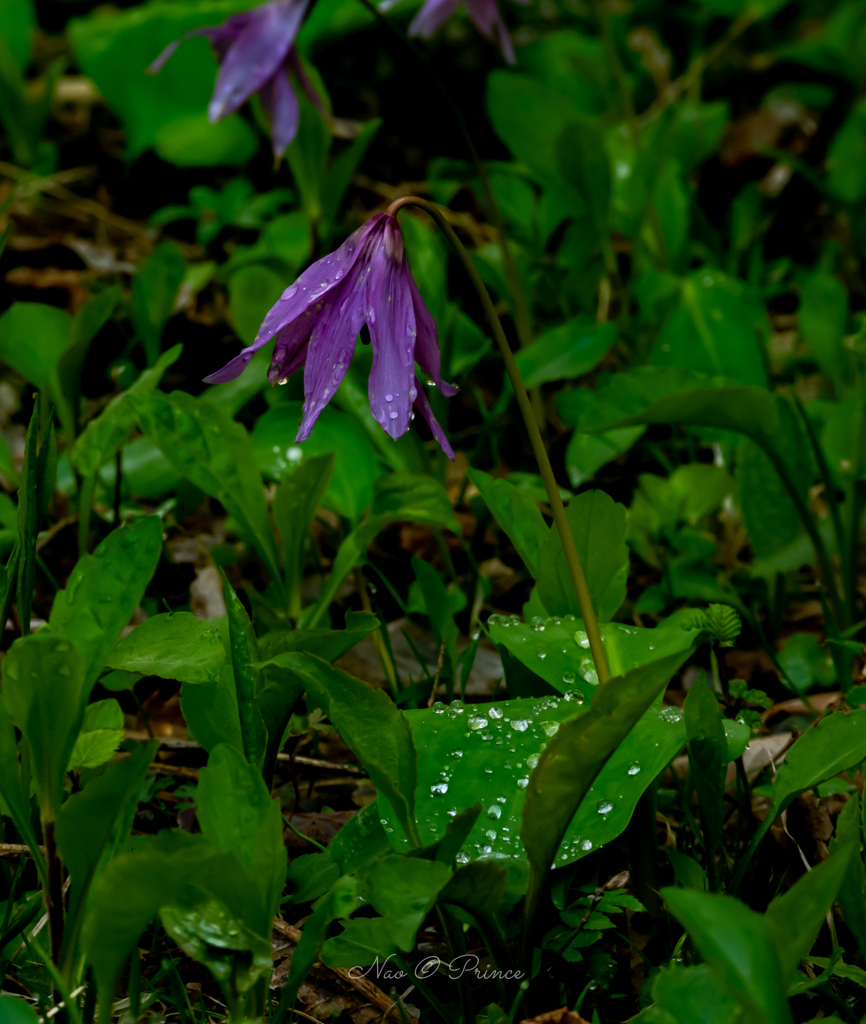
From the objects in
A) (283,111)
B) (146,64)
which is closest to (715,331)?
(283,111)

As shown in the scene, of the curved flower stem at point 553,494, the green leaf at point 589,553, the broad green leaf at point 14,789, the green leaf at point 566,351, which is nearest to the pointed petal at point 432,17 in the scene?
Result: the green leaf at point 566,351

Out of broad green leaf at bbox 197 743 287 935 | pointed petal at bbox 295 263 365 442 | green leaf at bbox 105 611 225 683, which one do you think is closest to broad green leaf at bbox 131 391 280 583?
green leaf at bbox 105 611 225 683

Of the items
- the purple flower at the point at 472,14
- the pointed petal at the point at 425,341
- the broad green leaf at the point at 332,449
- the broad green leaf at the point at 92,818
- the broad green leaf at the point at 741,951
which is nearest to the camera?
the broad green leaf at the point at 741,951

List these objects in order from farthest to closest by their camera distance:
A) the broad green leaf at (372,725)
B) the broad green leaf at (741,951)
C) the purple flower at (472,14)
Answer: the purple flower at (472,14)
the broad green leaf at (372,725)
the broad green leaf at (741,951)

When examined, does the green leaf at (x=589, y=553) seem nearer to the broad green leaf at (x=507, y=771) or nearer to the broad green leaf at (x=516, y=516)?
the broad green leaf at (x=516, y=516)

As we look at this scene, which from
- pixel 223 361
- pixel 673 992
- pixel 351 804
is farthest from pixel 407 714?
pixel 223 361

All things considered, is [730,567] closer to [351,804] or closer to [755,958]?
[351,804]

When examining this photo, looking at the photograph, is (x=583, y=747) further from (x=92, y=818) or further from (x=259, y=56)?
(x=259, y=56)
